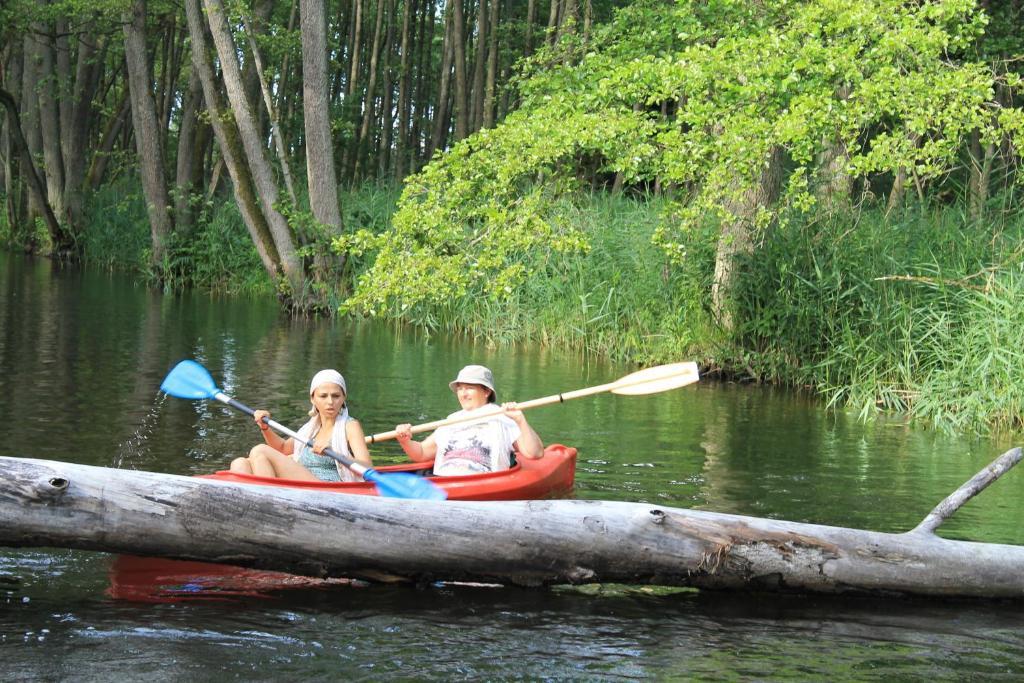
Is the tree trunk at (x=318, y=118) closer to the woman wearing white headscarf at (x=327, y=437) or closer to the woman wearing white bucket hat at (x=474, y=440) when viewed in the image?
the woman wearing white bucket hat at (x=474, y=440)

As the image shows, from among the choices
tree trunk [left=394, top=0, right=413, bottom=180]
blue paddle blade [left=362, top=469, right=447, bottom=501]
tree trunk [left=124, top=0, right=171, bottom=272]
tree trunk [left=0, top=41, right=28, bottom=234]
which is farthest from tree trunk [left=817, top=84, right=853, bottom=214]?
tree trunk [left=0, top=41, right=28, bottom=234]

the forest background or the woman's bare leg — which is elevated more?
the forest background

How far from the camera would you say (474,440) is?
24.4 feet

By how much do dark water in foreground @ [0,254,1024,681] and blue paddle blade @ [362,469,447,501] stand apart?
601mm

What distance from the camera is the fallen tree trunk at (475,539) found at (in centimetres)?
493

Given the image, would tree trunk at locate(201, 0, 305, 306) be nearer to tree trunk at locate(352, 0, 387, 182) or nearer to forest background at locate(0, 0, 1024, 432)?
forest background at locate(0, 0, 1024, 432)

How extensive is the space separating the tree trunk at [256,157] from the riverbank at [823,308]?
11.7ft

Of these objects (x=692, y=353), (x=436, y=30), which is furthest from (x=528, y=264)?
(x=436, y=30)

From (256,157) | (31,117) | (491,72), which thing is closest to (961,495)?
(256,157)

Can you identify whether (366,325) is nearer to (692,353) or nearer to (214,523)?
(692,353)

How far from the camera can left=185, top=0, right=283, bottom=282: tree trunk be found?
1942 centimetres

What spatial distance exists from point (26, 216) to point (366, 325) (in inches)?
621

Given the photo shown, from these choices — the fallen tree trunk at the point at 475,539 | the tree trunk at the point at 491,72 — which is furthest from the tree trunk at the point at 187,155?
the fallen tree trunk at the point at 475,539

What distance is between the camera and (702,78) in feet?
34.9
